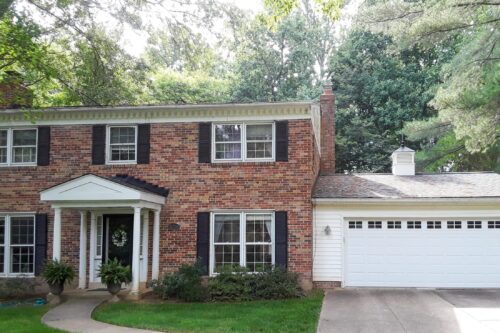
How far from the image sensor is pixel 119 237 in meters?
15.2

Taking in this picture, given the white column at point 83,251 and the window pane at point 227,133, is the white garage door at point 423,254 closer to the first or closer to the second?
the window pane at point 227,133

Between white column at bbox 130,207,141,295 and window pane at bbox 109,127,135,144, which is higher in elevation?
window pane at bbox 109,127,135,144

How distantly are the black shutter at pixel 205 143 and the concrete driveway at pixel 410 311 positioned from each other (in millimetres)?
4949

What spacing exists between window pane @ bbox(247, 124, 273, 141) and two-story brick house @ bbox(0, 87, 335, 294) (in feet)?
0.09

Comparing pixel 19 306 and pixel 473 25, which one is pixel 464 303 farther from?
pixel 19 306

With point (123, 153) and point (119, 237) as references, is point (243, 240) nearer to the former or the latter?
point (119, 237)

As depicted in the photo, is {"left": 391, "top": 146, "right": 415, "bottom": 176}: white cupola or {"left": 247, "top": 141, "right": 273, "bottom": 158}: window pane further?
{"left": 391, "top": 146, "right": 415, "bottom": 176}: white cupola

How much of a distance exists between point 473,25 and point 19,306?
14.4 meters

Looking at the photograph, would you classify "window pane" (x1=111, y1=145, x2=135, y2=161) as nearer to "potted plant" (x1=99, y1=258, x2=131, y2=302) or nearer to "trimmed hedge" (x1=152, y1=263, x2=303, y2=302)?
"potted plant" (x1=99, y1=258, x2=131, y2=302)

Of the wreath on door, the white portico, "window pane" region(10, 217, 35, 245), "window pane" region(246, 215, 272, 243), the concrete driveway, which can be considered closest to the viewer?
the concrete driveway

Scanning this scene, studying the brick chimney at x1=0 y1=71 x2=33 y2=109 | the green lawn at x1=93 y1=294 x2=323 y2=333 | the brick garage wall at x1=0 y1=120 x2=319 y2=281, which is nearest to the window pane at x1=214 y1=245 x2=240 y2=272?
the brick garage wall at x1=0 y1=120 x2=319 y2=281

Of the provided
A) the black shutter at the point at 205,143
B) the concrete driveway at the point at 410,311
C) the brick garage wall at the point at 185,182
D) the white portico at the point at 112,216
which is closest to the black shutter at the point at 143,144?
the brick garage wall at the point at 185,182

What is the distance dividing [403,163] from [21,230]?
1214 centimetres

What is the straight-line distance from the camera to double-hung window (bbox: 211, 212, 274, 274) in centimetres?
1455
